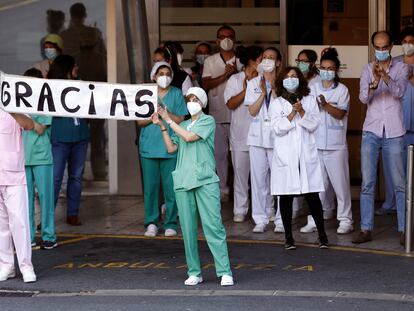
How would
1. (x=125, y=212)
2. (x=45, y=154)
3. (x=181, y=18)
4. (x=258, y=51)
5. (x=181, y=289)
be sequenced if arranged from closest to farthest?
1. (x=181, y=289)
2. (x=45, y=154)
3. (x=258, y=51)
4. (x=125, y=212)
5. (x=181, y=18)

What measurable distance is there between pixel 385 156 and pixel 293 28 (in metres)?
3.49

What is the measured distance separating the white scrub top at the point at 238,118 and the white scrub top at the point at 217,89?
82 cm

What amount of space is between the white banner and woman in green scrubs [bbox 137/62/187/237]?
177 cm

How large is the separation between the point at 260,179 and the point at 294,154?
142 cm

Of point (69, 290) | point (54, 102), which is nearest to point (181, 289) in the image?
point (69, 290)

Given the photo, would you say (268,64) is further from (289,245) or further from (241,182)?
(289,245)

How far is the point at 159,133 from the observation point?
11930 mm

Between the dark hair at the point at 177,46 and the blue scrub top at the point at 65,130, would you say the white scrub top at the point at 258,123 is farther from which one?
the blue scrub top at the point at 65,130

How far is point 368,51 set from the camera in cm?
1434

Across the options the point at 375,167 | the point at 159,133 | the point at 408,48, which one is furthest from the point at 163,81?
the point at 408,48

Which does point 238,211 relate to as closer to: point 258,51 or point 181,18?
point 258,51

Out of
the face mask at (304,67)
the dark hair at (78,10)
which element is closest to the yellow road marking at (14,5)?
the dark hair at (78,10)

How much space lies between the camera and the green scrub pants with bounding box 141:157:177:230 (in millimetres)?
12023

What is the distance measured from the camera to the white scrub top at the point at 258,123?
12.1 metres
